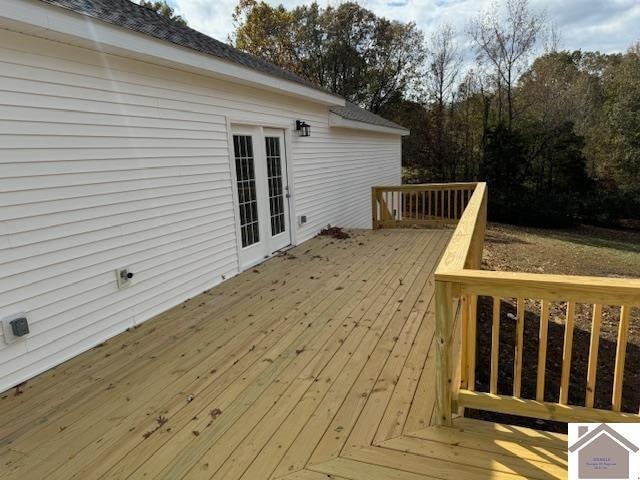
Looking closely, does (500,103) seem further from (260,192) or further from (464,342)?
(464,342)

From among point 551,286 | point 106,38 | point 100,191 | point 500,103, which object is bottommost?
point 551,286

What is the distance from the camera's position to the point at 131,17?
3.88m

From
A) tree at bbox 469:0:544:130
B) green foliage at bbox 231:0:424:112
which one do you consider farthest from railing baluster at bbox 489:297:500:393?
green foliage at bbox 231:0:424:112

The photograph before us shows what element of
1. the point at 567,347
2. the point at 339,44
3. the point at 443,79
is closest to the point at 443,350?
the point at 567,347

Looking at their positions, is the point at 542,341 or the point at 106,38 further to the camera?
the point at 106,38

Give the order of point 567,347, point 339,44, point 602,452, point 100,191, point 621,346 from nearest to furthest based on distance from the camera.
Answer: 1. point 602,452
2. point 621,346
3. point 567,347
4. point 100,191
5. point 339,44

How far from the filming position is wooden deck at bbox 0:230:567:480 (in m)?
1.94

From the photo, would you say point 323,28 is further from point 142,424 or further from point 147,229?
point 142,424

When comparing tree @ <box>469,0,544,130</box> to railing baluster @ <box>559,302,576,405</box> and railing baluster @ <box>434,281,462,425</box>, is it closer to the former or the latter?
railing baluster @ <box>559,302,576,405</box>

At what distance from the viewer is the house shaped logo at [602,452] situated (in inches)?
62.6

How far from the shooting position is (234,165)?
5094 millimetres

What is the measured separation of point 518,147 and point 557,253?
8.58 metres

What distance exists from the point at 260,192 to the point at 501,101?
16055 millimetres

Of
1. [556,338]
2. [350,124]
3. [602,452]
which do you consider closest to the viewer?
[602,452]
